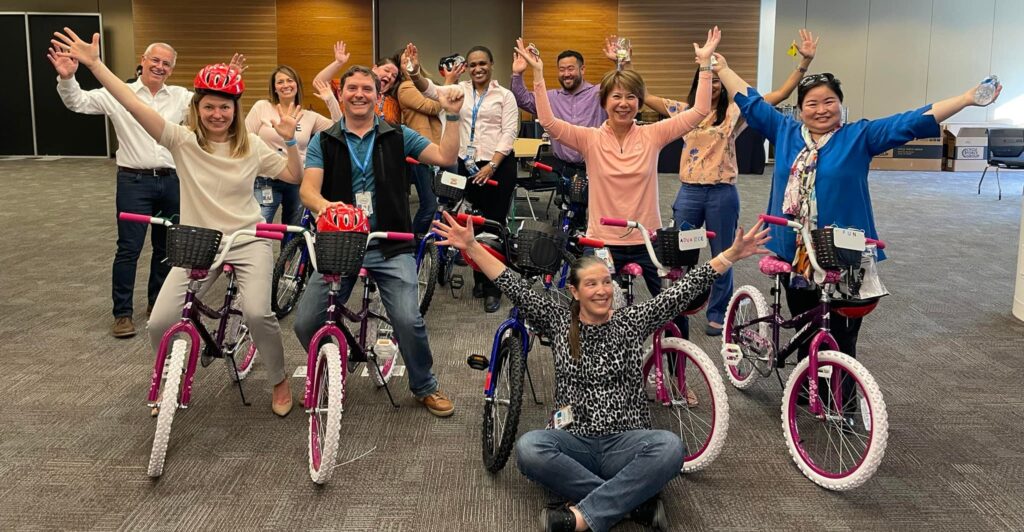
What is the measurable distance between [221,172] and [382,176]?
0.62m

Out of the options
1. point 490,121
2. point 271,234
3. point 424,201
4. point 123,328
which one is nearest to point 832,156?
point 271,234

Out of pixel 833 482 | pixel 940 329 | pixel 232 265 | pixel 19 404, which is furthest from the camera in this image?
pixel 940 329

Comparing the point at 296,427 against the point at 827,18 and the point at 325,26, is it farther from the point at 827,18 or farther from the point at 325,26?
the point at 827,18

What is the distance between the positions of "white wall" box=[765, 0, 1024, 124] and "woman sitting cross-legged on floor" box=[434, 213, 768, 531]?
535 inches

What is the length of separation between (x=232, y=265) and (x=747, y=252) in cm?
191

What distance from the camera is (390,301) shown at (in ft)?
11.3

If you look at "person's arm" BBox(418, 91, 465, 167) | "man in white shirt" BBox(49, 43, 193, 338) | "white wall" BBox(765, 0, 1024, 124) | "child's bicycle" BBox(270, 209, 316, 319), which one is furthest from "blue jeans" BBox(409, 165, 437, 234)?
"white wall" BBox(765, 0, 1024, 124)

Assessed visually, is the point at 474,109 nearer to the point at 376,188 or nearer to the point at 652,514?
the point at 376,188

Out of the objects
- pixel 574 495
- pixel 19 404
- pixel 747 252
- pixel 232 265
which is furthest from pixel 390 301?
pixel 19 404

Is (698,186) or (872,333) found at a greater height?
(698,186)

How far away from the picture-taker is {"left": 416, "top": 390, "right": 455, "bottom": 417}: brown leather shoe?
11.8 feet

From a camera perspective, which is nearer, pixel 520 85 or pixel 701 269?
pixel 701 269

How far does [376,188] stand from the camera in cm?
353

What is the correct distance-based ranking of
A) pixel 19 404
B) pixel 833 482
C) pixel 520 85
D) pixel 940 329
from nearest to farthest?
pixel 833 482 < pixel 19 404 < pixel 940 329 < pixel 520 85
